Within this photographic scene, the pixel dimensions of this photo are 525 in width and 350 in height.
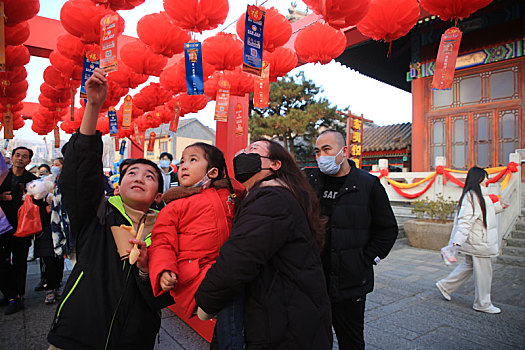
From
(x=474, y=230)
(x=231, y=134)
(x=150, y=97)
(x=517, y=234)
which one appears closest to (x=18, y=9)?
(x=231, y=134)

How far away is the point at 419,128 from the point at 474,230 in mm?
7728

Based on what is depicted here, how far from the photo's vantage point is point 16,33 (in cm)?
441

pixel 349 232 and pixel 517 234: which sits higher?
pixel 349 232

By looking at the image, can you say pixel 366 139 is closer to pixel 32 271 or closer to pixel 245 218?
pixel 32 271

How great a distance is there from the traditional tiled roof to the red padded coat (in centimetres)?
1366

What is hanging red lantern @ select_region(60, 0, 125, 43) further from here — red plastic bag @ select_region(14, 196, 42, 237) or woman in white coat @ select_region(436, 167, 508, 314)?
woman in white coat @ select_region(436, 167, 508, 314)

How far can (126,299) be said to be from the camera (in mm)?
1643

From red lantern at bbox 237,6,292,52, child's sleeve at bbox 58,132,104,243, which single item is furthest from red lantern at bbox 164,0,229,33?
child's sleeve at bbox 58,132,104,243

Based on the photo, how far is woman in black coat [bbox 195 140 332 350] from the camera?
121 cm

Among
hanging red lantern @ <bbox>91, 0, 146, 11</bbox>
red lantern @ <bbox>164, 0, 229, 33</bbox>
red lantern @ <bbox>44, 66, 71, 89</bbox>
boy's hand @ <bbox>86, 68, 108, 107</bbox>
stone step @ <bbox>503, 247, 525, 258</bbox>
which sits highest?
red lantern @ <bbox>44, 66, 71, 89</bbox>

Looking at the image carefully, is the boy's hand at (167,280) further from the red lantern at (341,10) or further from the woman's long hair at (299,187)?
the red lantern at (341,10)

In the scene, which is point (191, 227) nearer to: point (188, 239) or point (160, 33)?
point (188, 239)

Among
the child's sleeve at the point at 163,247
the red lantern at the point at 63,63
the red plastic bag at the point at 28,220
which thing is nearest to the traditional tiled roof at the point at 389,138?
the red lantern at the point at 63,63

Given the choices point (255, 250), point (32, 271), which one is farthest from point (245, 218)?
point (32, 271)
